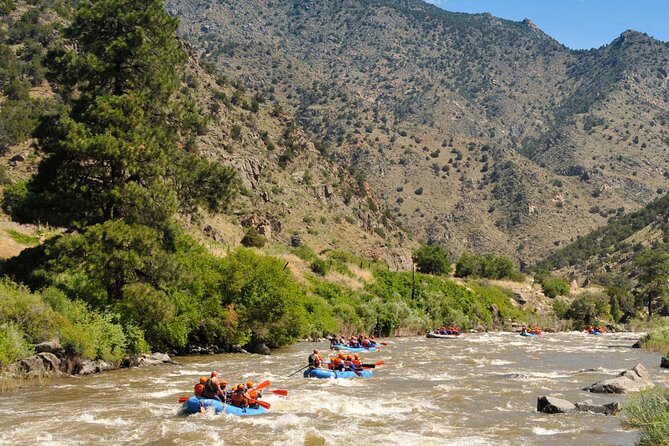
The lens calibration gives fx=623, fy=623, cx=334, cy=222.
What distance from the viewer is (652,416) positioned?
1248 cm

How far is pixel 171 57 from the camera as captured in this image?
28859 mm

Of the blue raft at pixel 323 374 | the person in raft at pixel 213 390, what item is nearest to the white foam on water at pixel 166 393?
the person in raft at pixel 213 390

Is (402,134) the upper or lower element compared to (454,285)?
upper

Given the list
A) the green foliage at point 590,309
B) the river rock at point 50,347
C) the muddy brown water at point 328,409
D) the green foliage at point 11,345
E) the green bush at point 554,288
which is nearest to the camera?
the muddy brown water at point 328,409

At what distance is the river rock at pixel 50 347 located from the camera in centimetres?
2152

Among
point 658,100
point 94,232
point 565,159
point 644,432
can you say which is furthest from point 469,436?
point 658,100

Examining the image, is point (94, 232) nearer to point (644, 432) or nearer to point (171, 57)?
point (171, 57)

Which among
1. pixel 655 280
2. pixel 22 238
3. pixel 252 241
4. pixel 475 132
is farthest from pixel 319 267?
pixel 475 132

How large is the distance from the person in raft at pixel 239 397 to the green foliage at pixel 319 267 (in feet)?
117

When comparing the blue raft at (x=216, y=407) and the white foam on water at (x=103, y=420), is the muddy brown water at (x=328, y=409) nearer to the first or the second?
the white foam on water at (x=103, y=420)

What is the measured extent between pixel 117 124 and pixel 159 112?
2.75 m

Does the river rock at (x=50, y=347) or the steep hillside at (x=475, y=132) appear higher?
the steep hillside at (x=475, y=132)

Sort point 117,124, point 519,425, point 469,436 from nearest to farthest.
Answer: point 469,436 → point 519,425 → point 117,124

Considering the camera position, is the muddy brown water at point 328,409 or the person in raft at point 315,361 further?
the person in raft at point 315,361
